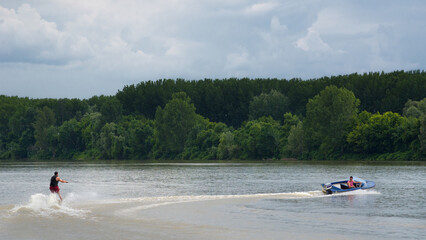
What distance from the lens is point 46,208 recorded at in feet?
152

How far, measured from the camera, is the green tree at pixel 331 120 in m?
155

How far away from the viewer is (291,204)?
51.2m

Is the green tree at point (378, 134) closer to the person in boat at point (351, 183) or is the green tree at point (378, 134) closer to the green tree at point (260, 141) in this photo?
the green tree at point (260, 141)

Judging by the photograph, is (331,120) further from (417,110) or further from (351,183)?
(351,183)

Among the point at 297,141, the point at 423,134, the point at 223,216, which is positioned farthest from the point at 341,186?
the point at 297,141

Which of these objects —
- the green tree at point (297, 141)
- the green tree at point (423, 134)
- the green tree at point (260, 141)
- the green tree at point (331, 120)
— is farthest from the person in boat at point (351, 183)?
the green tree at point (260, 141)

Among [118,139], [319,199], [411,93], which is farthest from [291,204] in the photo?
[118,139]

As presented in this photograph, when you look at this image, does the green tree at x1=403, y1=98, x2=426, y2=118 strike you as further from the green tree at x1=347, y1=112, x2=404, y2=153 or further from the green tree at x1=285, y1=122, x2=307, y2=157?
the green tree at x1=285, y1=122, x2=307, y2=157

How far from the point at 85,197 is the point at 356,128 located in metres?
104

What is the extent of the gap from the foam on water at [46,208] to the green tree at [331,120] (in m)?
115

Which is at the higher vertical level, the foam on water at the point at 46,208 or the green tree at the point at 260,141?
the green tree at the point at 260,141

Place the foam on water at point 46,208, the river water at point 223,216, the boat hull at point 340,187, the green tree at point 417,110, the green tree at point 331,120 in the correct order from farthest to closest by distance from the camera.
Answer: the green tree at point 331,120
the green tree at point 417,110
the boat hull at point 340,187
the foam on water at point 46,208
the river water at point 223,216

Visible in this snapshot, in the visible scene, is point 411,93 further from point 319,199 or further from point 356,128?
point 319,199

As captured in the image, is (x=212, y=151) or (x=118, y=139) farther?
(x=118, y=139)
